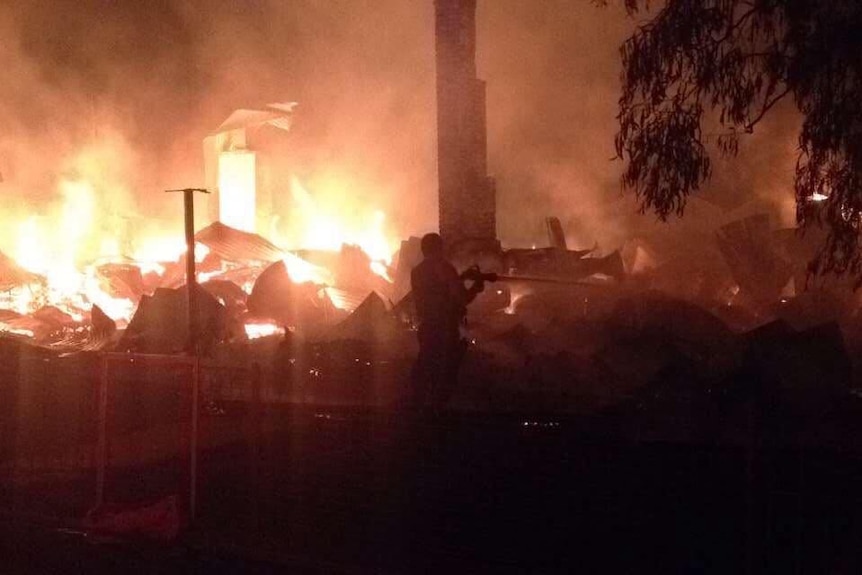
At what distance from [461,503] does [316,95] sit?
2246 cm

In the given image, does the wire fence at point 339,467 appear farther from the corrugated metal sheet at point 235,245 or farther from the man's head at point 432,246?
the corrugated metal sheet at point 235,245

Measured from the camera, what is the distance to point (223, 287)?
689 inches

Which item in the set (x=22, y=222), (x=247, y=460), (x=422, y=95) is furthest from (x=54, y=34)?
(x=247, y=460)

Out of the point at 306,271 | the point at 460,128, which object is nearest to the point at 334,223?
the point at 306,271

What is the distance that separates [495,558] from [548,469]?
661 millimetres

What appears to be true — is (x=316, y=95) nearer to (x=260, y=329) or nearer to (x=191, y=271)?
(x=260, y=329)

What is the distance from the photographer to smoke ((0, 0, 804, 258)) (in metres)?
25.2

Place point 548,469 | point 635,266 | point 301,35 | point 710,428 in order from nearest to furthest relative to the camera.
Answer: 1. point 548,469
2. point 710,428
3. point 635,266
4. point 301,35

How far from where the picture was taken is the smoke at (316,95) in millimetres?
25219

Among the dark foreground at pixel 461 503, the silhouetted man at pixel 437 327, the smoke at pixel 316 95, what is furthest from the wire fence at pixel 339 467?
the smoke at pixel 316 95

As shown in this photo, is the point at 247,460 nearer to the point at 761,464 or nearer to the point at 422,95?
the point at 761,464

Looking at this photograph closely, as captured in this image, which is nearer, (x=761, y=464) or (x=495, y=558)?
(x=761, y=464)

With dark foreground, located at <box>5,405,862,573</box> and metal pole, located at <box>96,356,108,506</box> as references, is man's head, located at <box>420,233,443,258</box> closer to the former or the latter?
dark foreground, located at <box>5,405,862,573</box>

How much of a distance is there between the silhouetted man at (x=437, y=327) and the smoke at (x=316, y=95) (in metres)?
15.7
